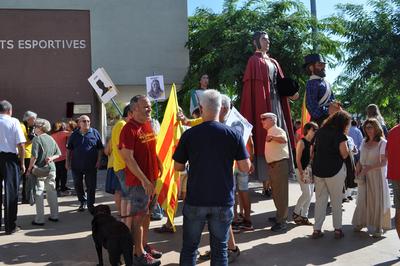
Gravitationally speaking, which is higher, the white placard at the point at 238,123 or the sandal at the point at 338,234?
the white placard at the point at 238,123

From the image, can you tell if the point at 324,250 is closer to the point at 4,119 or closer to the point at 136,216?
the point at 136,216

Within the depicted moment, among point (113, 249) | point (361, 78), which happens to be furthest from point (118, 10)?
point (113, 249)

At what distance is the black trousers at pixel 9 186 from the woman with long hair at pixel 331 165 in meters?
4.24

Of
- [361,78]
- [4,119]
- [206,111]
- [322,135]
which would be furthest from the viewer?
[361,78]

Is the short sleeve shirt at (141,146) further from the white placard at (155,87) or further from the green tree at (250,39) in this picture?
the green tree at (250,39)

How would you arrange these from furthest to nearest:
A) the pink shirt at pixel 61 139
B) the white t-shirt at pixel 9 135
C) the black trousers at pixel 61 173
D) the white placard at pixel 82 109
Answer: the white placard at pixel 82 109 < the pink shirt at pixel 61 139 < the black trousers at pixel 61 173 < the white t-shirt at pixel 9 135

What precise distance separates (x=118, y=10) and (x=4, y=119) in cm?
1215

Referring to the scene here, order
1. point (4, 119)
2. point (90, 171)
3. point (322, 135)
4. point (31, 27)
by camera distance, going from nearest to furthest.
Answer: point (322, 135)
point (4, 119)
point (90, 171)
point (31, 27)

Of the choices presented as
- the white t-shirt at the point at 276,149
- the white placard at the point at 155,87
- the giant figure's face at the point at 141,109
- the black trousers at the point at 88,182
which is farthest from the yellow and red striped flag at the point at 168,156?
the white placard at the point at 155,87

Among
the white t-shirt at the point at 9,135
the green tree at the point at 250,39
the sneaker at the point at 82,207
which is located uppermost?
the green tree at the point at 250,39

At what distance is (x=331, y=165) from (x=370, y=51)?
8.34 m

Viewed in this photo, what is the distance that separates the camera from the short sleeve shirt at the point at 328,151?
254 inches

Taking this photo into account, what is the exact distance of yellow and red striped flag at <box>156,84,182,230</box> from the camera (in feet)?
18.4

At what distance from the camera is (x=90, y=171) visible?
874 centimetres
